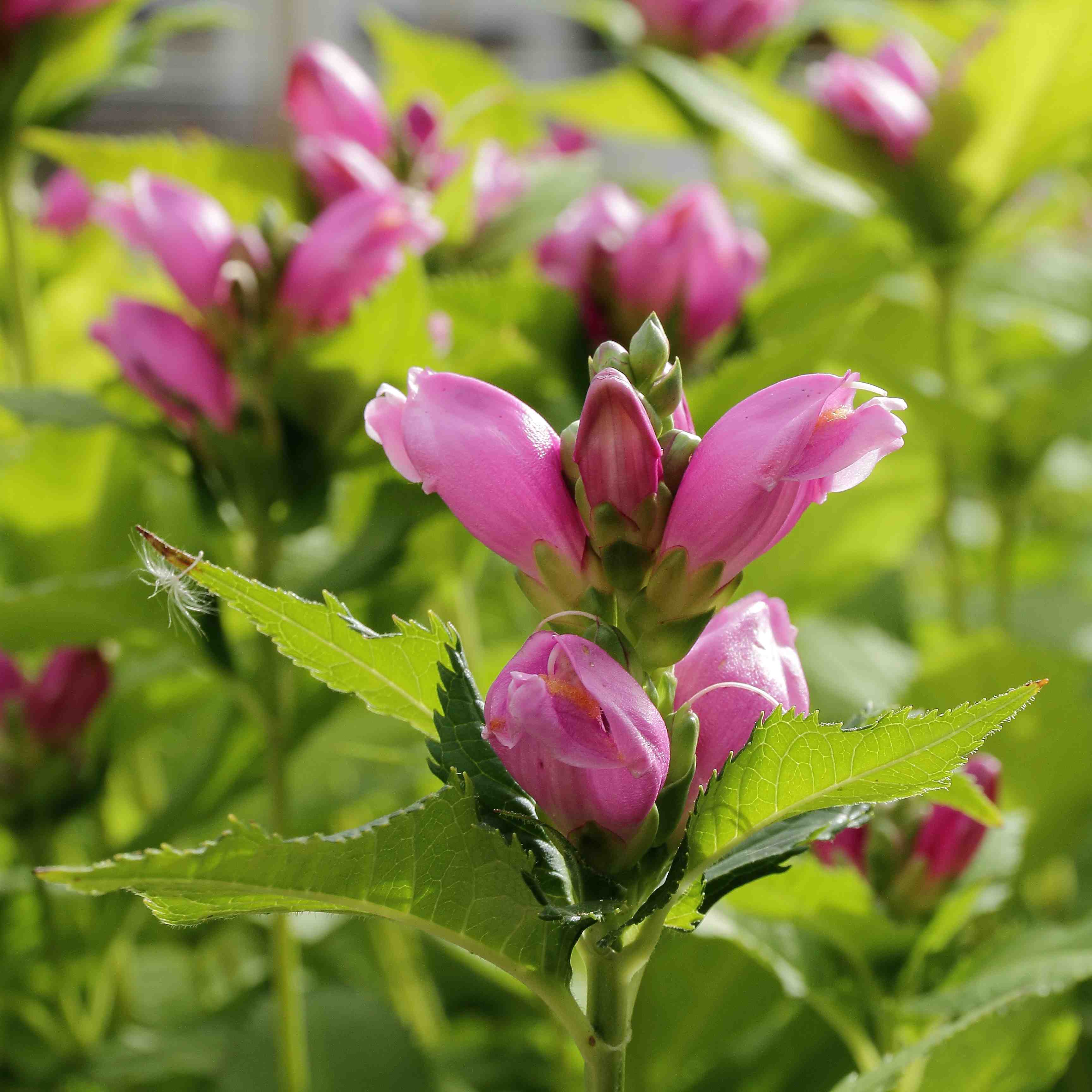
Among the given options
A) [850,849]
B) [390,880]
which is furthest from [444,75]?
[390,880]

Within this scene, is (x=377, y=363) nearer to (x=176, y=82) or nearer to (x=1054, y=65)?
(x=1054, y=65)

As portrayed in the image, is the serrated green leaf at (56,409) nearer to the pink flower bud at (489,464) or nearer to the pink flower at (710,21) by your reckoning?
the pink flower bud at (489,464)

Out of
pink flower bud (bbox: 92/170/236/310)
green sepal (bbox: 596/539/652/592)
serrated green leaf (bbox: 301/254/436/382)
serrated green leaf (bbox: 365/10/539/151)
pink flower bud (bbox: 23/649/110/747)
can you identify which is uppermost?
green sepal (bbox: 596/539/652/592)

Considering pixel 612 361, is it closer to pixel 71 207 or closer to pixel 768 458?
pixel 768 458

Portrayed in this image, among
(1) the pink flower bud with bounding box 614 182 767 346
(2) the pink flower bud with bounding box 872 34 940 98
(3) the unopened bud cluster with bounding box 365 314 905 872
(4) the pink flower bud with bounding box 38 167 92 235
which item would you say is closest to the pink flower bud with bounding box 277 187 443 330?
(1) the pink flower bud with bounding box 614 182 767 346

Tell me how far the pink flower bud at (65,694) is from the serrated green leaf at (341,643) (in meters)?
Answer: 0.36

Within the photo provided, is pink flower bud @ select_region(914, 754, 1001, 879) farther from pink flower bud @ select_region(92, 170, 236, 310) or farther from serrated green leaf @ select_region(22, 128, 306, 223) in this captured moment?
serrated green leaf @ select_region(22, 128, 306, 223)

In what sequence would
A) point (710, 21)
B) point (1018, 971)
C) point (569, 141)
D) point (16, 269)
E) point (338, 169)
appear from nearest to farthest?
point (1018, 971) < point (338, 169) < point (16, 269) < point (710, 21) < point (569, 141)

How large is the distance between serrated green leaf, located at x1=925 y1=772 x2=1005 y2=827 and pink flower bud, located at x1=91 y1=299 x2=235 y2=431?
323 millimetres

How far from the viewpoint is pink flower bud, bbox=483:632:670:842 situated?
248mm

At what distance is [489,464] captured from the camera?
0.28 m

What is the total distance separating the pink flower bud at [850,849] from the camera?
44 cm

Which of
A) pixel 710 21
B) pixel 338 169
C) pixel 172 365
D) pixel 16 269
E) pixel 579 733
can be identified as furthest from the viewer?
pixel 710 21

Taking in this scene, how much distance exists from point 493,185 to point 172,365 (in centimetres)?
24
